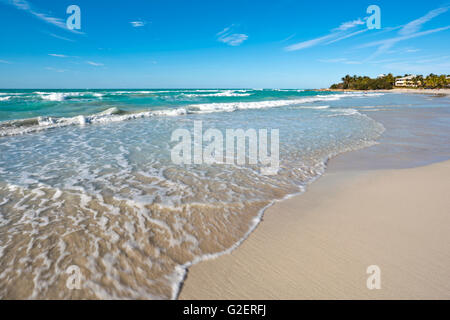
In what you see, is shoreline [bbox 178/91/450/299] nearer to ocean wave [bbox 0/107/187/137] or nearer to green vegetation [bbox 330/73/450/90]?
ocean wave [bbox 0/107/187/137]

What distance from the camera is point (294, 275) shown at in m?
2.09

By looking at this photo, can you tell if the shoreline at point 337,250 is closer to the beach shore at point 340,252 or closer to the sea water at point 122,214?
the beach shore at point 340,252

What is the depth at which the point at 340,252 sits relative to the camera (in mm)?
2354

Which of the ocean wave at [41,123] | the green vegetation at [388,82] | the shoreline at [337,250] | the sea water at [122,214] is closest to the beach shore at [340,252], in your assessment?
the shoreline at [337,250]

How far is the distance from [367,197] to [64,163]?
5.84 m

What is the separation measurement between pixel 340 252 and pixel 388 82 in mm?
132811

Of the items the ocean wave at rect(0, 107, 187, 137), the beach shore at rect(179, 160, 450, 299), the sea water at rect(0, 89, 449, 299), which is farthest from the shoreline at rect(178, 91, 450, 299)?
the ocean wave at rect(0, 107, 187, 137)

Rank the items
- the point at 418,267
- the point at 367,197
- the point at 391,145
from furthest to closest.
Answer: the point at 391,145, the point at 367,197, the point at 418,267

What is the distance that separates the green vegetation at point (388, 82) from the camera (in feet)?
276

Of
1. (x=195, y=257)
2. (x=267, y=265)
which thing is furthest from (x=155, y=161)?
(x=267, y=265)

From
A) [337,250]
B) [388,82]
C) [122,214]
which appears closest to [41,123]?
[122,214]

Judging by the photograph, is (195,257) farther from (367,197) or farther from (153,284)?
(367,197)

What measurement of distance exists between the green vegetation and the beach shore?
113 metres

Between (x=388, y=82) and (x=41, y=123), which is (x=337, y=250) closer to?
(x=41, y=123)
